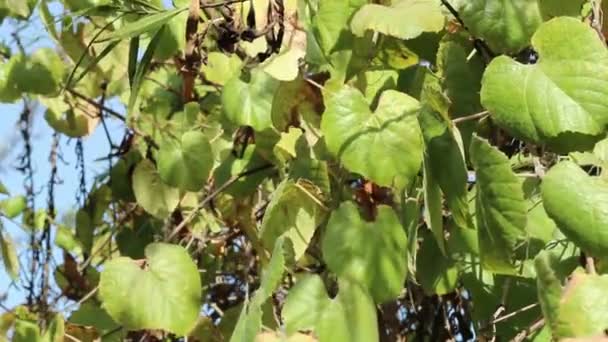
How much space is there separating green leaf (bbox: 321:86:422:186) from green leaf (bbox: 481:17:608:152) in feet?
0.28

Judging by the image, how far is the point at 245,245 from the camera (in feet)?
4.65

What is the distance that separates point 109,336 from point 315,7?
0.45 metres

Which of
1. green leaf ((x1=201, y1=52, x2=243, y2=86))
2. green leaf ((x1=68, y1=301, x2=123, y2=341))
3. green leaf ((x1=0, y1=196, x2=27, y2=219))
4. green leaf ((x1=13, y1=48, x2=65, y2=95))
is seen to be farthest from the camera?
green leaf ((x1=0, y1=196, x2=27, y2=219))

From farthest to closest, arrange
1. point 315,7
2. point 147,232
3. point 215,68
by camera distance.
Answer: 1. point 147,232
2. point 215,68
3. point 315,7

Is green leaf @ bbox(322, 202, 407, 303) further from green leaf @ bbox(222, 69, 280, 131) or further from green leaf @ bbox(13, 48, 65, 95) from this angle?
green leaf @ bbox(13, 48, 65, 95)

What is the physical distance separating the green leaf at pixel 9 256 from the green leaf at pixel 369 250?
1.93 ft

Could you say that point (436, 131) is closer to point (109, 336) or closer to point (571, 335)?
point (571, 335)

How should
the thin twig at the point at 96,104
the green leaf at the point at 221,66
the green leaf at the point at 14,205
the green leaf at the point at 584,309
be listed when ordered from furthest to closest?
the green leaf at the point at 14,205
the thin twig at the point at 96,104
the green leaf at the point at 221,66
the green leaf at the point at 584,309

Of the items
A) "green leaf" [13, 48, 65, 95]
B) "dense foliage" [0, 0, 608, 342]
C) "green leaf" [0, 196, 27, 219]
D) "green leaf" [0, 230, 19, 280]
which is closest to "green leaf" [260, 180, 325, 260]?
"dense foliage" [0, 0, 608, 342]

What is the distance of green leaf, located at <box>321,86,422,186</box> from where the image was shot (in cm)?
89

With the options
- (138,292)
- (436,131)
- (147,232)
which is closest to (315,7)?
(436,131)

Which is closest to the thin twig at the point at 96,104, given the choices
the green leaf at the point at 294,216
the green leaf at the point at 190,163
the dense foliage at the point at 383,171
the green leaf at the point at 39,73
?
the green leaf at the point at 39,73

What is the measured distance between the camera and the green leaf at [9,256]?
1406 millimetres

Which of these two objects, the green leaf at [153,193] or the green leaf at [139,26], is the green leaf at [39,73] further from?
the green leaf at [139,26]
